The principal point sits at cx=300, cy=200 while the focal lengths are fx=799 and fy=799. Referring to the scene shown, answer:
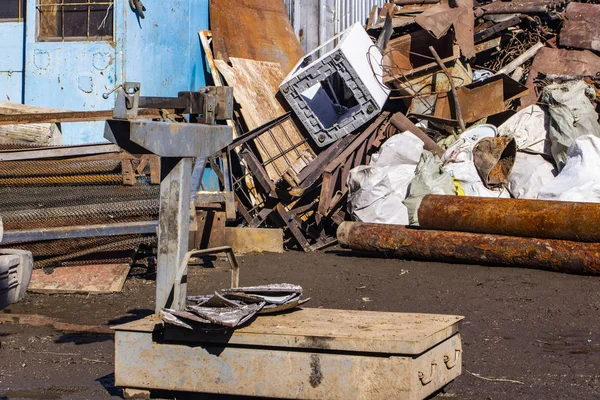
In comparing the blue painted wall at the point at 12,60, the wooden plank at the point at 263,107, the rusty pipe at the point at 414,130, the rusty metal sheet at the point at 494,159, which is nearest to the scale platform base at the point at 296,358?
the rusty metal sheet at the point at 494,159

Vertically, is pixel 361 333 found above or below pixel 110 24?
below

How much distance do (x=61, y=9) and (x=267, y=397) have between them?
300 inches

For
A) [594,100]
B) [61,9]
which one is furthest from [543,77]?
[61,9]

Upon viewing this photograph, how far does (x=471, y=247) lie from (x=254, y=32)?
201 inches

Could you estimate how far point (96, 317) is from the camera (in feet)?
19.5

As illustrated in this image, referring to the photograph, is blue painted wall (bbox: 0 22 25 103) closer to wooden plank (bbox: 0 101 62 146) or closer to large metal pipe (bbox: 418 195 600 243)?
wooden plank (bbox: 0 101 62 146)

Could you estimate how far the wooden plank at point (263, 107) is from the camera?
9.52 meters

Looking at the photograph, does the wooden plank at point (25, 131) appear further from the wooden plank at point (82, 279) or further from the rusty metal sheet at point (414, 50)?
the rusty metal sheet at point (414, 50)

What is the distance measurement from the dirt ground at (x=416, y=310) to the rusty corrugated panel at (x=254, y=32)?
11.5ft

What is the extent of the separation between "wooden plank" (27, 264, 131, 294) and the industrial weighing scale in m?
2.85

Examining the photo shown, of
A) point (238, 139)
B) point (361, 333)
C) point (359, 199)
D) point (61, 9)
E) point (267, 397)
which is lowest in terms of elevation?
point (267, 397)

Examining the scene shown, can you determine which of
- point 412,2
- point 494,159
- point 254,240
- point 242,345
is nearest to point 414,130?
point 494,159

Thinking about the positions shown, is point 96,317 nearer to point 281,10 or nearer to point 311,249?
point 311,249

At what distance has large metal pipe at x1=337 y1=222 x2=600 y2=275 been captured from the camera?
667 centimetres
